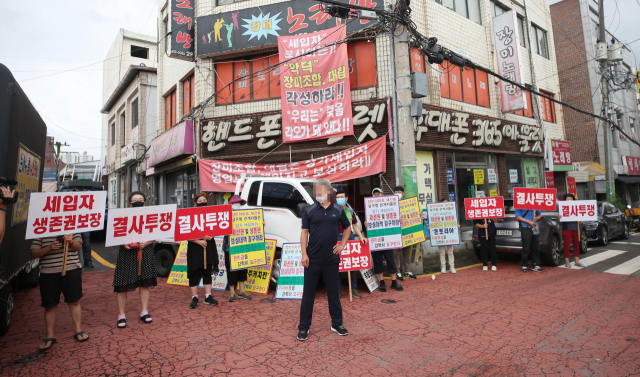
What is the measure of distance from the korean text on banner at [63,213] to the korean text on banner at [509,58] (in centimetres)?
1375

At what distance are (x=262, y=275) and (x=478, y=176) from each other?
9897 millimetres

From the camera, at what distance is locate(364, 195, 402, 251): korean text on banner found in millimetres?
6602

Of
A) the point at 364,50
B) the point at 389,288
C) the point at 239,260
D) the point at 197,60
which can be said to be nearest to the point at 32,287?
the point at 239,260

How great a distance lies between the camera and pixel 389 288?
264 inches

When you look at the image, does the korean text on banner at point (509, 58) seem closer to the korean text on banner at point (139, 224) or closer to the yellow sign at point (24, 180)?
the korean text on banner at point (139, 224)

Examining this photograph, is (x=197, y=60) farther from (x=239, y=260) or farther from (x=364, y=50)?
(x=239, y=260)

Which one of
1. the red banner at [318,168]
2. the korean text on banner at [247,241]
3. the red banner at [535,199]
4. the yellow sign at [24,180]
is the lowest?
the korean text on banner at [247,241]

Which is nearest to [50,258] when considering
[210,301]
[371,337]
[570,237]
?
[210,301]

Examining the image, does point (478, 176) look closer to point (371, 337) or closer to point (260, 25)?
point (260, 25)

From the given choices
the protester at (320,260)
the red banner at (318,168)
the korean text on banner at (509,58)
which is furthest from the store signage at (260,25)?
the protester at (320,260)

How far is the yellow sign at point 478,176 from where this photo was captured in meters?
12.9

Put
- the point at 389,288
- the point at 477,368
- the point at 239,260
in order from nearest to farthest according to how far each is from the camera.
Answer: the point at 477,368 < the point at 239,260 < the point at 389,288

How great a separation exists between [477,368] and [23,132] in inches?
258

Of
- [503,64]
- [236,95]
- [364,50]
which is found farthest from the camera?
[503,64]
